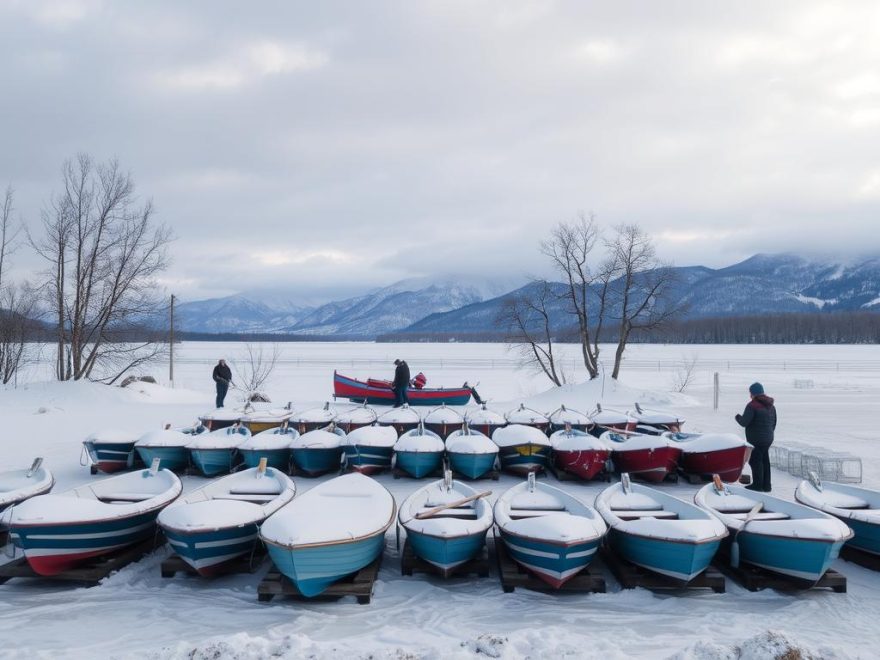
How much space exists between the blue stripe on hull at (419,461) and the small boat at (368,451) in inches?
18.0

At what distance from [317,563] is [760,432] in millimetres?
6881

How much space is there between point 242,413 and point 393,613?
30.3 feet

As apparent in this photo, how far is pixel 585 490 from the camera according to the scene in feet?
→ 30.8

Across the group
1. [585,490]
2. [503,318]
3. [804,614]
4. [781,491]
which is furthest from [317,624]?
[503,318]

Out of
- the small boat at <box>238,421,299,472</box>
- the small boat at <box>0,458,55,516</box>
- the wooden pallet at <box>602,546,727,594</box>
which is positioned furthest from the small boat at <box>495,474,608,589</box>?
the small boat at <box>0,458,55,516</box>

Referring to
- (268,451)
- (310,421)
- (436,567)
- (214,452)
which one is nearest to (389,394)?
(310,421)

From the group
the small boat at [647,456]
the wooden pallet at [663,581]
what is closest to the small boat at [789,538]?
the wooden pallet at [663,581]

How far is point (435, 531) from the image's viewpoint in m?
5.70

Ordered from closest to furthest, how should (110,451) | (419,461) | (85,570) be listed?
(85,570) < (419,461) < (110,451)

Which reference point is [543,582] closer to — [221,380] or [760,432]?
[760,432]

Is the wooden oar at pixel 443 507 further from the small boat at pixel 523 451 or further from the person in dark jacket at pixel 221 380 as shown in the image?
the person in dark jacket at pixel 221 380

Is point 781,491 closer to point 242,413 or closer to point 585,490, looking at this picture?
point 585,490

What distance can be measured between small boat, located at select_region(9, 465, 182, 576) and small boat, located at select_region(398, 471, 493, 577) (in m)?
2.96

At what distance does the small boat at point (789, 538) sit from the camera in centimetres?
541
